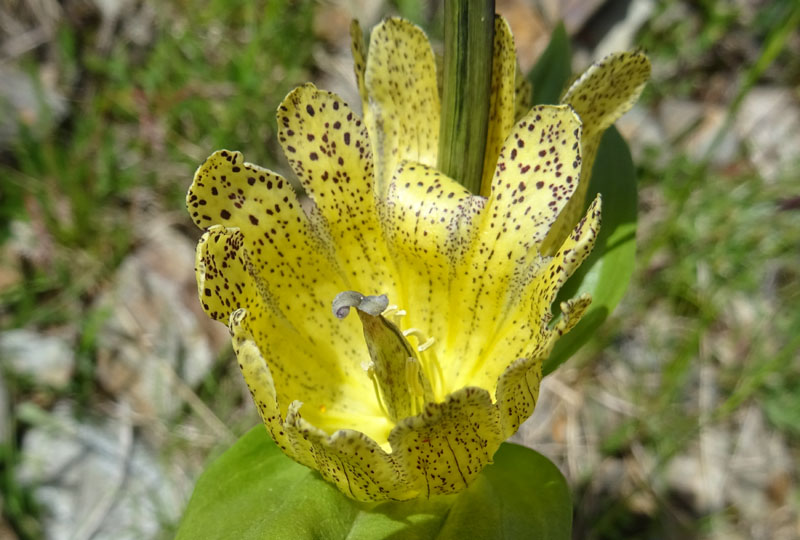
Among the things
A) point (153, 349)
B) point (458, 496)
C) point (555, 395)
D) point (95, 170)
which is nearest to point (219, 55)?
point (95, 170)

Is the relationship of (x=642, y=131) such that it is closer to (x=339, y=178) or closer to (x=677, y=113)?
(x=677, y=113)

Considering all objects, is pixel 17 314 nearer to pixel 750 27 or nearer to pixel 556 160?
pixel 556 160

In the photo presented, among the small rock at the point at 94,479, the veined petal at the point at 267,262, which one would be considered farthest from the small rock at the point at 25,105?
the veined petal at the point at 267,262

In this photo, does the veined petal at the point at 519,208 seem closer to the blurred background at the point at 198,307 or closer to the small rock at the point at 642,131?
the blurred background at the point at 198,307

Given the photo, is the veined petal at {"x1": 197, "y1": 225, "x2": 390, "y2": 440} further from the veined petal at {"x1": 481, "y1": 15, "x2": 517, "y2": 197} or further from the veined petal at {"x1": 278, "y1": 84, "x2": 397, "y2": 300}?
the veined petal at {"x1": 481, "y1": 15, "x2": 517, "y2": 197}

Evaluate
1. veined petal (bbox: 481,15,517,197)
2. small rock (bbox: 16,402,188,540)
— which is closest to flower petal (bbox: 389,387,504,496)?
veined petal (bbox: 481,15,517,197)
